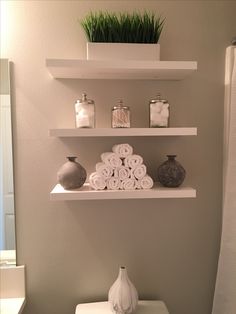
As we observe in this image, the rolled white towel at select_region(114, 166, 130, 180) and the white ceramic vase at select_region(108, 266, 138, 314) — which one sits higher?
the rolled white towel at select_region(114, 166, 130, 180)

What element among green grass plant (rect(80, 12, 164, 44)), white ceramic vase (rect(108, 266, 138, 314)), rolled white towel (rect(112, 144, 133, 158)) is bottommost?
white ceramic vase (rect(108, 266, 138, 314))

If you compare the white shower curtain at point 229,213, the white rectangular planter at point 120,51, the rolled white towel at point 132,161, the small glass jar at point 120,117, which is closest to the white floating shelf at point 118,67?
the white rectangular planter at point 120,51

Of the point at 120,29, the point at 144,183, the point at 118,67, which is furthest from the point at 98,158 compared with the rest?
the point at 120,29

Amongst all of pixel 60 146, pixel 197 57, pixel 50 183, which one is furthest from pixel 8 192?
pixel 197 57

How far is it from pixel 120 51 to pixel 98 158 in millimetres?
507

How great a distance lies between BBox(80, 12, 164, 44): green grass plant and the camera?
128cm

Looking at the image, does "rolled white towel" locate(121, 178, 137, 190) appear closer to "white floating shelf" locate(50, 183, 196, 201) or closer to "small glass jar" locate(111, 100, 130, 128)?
"white floating shelf" locate(50, 183, 196, 201)

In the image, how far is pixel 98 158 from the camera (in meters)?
1.46

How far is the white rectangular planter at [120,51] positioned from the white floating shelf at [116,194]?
578 mm

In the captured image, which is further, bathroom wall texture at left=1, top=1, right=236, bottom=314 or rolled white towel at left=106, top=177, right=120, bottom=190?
bathroom wall texture at left=1, top=1, right=236, bottom=314

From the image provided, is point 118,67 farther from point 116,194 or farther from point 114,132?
point 116,194

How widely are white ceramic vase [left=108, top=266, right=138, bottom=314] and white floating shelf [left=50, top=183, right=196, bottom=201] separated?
361mm

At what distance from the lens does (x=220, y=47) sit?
58.1 inches

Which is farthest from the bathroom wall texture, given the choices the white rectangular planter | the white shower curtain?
the white rectangular planter
